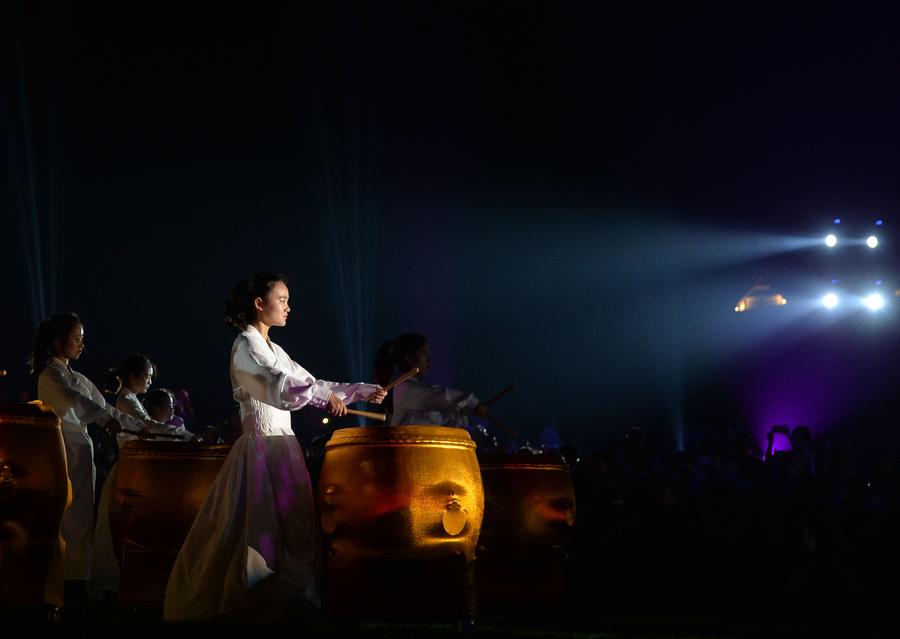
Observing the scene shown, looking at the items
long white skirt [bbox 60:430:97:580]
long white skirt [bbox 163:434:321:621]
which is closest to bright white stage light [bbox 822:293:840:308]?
long white skirt [bbox 60:430:97:580]

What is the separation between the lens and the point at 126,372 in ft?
20.7

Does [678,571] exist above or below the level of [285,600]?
below

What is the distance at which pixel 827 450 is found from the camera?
8.46 m

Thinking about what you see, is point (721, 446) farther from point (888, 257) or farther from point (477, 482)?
point (888, 257)

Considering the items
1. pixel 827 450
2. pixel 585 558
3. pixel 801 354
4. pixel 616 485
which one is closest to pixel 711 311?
pixel 801 354

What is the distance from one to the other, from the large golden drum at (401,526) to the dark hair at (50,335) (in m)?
2.40

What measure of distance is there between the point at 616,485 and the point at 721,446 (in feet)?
4.12

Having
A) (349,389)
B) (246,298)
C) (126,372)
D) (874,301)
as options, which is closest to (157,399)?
(126,372)

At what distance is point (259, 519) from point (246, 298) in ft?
3.02

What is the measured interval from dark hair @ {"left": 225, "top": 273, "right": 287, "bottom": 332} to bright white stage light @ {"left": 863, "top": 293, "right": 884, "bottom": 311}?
11.0 metres

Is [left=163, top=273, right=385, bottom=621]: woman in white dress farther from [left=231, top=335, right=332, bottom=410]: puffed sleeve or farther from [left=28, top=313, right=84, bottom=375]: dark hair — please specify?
[left=28, top=313, right=84, bottom=375]: dark hair

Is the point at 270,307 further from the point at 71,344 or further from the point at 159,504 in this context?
the point at 71,344

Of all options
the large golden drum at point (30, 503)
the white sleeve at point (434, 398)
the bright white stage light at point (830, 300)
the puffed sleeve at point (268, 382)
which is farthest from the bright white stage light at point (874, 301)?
the large golden drum at point (30, 503)

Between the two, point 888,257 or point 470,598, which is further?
point 888,257
